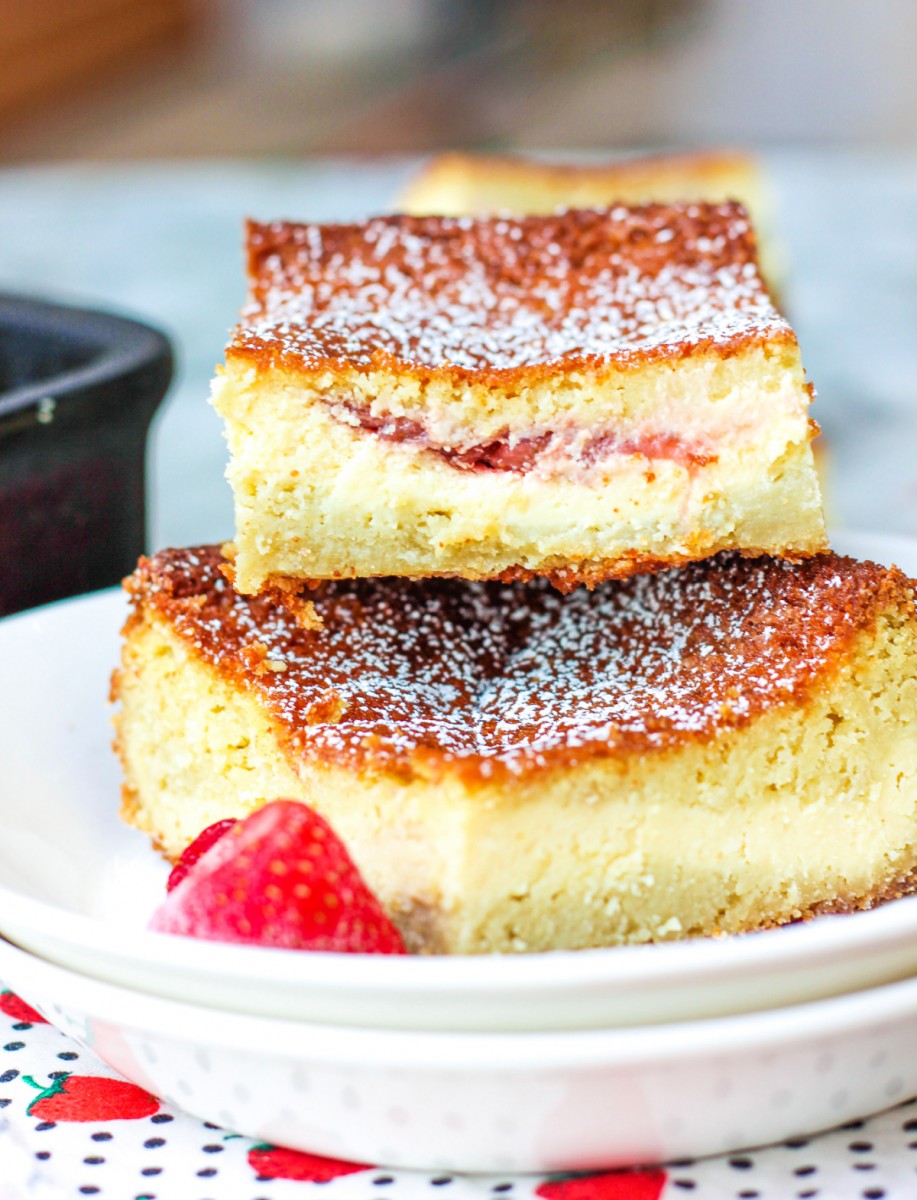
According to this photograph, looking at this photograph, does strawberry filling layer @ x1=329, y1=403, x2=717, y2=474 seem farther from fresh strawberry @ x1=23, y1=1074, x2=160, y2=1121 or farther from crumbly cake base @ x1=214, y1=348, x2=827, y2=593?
fresh strawberry @ x1=23, y1=1074, x2=160, y2=1121

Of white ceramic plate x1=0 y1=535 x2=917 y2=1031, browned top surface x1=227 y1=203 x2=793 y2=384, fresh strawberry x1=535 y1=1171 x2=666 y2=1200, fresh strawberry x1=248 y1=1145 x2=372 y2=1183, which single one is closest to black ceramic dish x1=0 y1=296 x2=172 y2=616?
browned top surface x1=227 y1=203 x2=793 y2=384

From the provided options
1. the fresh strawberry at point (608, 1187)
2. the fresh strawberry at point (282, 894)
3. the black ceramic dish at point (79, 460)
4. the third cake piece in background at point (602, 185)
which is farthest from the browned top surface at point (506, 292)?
the third cake piece in background at point (602, 185)

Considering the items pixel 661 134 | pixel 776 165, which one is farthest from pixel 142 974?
pixel 661 134

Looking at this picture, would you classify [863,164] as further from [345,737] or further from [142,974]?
[142,974]

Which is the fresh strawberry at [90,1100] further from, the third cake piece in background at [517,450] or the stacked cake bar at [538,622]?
the third cake piece in background at [517,450]

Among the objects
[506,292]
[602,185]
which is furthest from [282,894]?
[602,185]

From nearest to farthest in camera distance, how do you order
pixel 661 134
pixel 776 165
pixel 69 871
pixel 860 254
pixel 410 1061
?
1. pixel 410 1061
2. pixel 69 871
3. pixel 860 254
4. pixel 776 165
5. pixel 661 134
